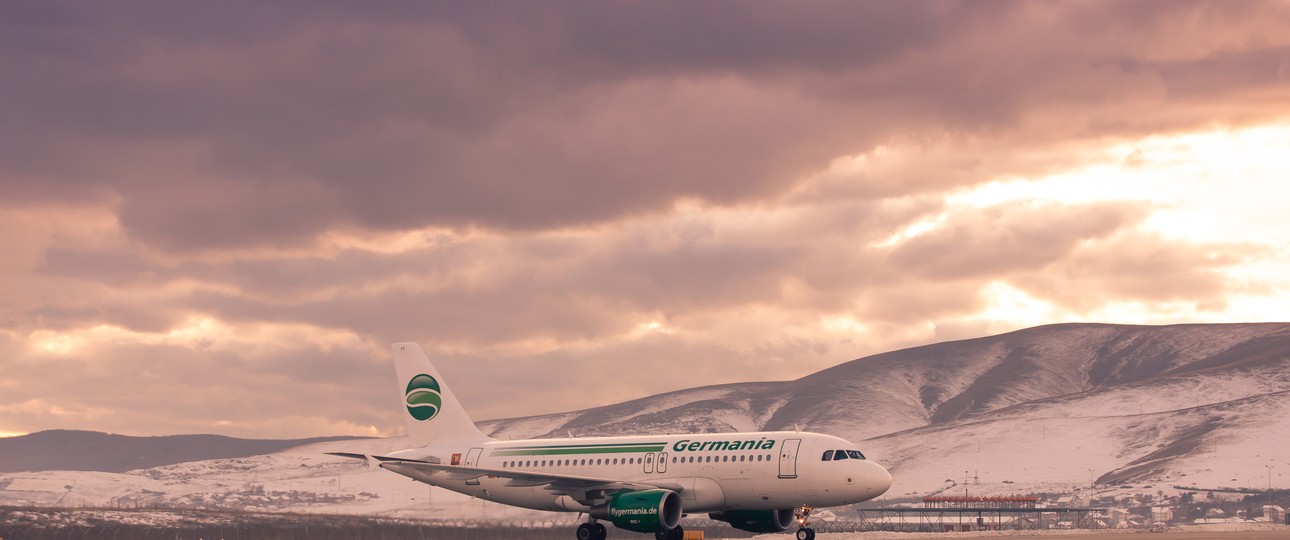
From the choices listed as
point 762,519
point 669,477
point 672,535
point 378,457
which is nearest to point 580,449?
point 669,477

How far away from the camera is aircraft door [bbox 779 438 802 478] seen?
56.8 metres

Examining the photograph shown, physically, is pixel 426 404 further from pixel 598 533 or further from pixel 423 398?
pixel 598 533

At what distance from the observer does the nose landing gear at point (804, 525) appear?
5500cm

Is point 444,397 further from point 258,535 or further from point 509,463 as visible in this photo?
point 258,535

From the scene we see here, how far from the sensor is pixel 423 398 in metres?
70.6

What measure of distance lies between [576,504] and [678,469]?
16.4 ft

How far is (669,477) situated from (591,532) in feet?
13.6

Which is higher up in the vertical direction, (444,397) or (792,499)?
(444,397)

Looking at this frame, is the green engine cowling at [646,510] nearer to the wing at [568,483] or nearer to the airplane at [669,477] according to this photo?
the airplane at [669,477]

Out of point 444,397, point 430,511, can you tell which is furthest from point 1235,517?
point 444,397

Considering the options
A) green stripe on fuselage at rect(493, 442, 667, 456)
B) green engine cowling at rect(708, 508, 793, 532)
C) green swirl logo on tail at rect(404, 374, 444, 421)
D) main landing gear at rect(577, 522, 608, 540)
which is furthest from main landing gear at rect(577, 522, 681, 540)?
green swirl logo on tail at rect(404, 374, 444, 421)

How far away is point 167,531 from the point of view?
70.8 metres

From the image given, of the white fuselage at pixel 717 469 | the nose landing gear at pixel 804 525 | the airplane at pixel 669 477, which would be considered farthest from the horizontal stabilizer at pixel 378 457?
the nose landing gear at pixel 804 525

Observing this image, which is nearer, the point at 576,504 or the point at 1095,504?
the point at 576,504
